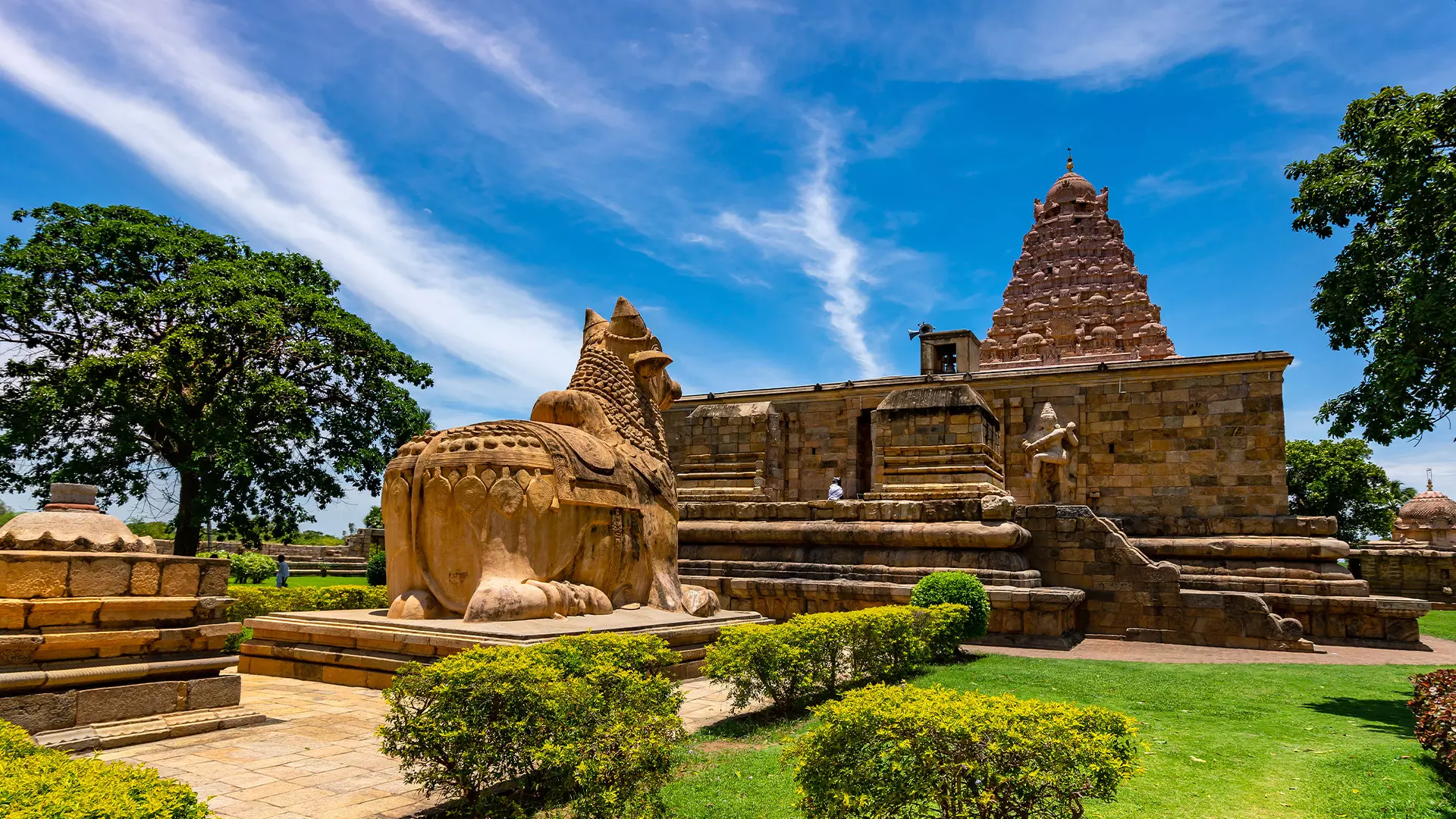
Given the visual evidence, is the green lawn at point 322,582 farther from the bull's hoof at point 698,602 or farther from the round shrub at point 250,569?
the bull's hoof at point 698,602

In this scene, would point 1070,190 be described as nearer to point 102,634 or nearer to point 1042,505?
point 1042,505

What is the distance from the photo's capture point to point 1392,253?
715 centimetres

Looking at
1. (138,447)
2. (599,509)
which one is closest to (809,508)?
(599,509)

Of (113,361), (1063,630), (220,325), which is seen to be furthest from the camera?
(220,325)

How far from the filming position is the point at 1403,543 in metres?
24.2

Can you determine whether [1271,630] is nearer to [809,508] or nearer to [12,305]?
[809,508]

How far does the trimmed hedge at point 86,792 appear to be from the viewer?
2258mm

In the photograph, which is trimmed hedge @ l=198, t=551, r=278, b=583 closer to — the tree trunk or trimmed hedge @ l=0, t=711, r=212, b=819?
the tree trunk

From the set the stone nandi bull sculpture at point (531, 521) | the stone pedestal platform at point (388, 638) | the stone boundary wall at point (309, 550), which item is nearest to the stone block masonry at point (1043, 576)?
the stone nandi bull sculpture at point (531, 521)

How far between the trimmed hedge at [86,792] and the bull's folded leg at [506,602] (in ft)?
12.2

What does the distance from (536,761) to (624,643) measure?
58.2 inches

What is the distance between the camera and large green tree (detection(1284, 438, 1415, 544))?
Result: 35.2m

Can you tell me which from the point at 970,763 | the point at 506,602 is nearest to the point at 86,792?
the point at 970,763

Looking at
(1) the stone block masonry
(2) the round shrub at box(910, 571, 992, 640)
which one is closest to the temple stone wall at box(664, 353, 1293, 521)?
(1) the stone block masonry
